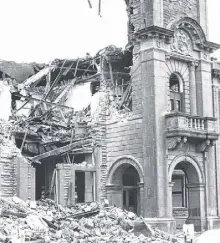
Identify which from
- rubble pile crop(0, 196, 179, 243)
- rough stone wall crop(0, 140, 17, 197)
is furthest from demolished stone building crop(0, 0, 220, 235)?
rubble pile crop(0, 196, 179, 243)

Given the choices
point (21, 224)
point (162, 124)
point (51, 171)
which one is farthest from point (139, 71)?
point (21, 224)

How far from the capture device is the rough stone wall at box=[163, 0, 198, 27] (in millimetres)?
27312

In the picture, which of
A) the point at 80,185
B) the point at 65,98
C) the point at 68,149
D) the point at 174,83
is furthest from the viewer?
the point at 65,98

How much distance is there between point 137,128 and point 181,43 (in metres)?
5.47

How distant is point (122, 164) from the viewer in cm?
2725

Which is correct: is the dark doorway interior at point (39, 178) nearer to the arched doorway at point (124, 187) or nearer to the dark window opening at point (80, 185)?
the dark window opening at point (80, 185)

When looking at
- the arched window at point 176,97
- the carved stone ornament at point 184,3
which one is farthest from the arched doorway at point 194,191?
the carved stone ornament at point 184,3

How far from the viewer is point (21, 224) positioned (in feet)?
63.5

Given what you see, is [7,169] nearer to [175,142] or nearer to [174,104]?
[175,142]

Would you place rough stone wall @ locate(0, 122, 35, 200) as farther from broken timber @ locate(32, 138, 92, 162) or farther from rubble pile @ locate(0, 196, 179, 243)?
broken timber @ locate(32, 138, 92, 162)

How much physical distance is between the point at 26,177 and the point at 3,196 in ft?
4.58

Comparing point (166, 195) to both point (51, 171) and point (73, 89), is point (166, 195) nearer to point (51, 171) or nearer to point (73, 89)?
point (51, 171)

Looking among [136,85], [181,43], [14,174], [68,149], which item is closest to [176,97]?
[136,85]

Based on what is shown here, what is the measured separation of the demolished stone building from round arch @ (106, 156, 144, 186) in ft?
0.18
